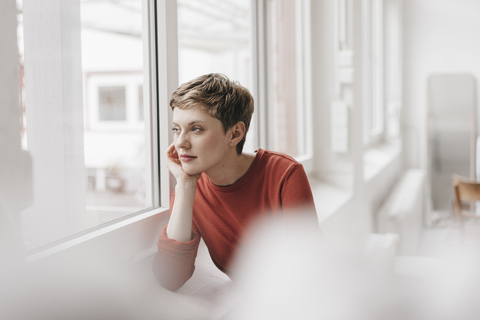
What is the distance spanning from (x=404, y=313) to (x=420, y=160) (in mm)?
3895

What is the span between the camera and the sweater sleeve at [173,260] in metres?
0.97

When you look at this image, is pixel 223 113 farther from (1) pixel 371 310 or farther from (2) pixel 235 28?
(2) pixel 235 28

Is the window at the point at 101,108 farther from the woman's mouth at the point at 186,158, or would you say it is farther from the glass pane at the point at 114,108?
the woman's mouth at the point at 186,158

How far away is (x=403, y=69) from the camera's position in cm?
482

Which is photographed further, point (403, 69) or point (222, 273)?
point (403, 69)

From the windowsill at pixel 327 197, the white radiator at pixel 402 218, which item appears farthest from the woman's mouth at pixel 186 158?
the white radiator at pixel 402 218

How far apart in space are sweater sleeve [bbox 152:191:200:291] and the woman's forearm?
21 mm

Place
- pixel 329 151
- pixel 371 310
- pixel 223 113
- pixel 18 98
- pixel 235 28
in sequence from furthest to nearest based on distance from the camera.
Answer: pixel 329 151 < pixel 235 28 < pixel 371 310 < pixel 223 113 < pixel 18 98

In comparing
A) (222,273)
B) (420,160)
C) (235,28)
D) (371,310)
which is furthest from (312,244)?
(420,160)

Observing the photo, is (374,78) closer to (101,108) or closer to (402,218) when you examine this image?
(402,218)

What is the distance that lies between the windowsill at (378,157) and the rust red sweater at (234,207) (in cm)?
196

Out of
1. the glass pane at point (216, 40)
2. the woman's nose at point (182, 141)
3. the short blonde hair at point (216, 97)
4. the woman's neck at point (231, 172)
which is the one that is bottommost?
the woman's neck at point (231, 172)

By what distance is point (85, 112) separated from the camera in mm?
1014

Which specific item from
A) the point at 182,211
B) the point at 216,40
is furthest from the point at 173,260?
the point at 216,40
